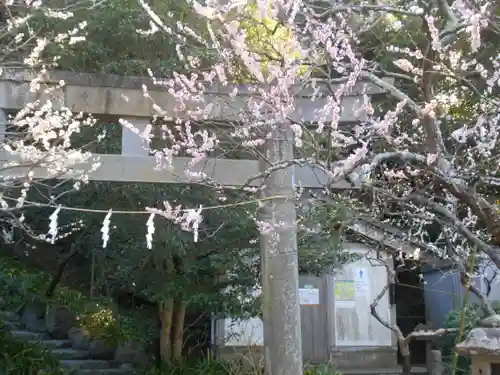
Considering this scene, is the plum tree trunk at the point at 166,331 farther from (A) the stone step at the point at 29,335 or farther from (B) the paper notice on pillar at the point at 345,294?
(B) the paper notice on pillar at the point at 345,294

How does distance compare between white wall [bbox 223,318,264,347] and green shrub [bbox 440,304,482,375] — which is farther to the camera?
white wall [bbox 223,318,264,347]

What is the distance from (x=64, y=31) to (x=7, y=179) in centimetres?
175

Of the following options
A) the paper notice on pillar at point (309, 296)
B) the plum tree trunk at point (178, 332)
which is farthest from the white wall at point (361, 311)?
the plum tree trunk at point (178, 332)

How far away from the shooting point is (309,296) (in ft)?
32.9

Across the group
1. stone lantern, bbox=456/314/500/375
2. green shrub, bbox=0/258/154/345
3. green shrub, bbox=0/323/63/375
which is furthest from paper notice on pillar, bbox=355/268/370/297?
stone lantern, bbox=456/314/500/375

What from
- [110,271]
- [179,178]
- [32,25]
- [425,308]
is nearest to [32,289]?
[110,271]

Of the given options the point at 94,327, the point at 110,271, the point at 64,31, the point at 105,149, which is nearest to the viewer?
the point at 64,31

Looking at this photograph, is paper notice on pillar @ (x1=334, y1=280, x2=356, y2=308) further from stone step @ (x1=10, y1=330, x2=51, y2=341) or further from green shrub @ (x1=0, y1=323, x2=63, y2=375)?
stone step @ (x1=10, y1=330, x2=51, y2=341)

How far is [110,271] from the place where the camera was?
8078 mm

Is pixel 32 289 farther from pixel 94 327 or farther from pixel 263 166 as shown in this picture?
pixel 263 166

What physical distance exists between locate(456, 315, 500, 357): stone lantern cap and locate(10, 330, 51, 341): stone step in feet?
22.6

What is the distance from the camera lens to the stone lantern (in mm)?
3785

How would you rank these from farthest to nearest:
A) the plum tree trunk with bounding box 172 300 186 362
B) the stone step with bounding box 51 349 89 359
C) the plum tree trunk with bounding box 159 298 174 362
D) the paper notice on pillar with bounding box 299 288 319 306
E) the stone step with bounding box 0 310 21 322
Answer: the paper notice on pillar with bounding box 299 288 319 306 → the stone step with bounding box 0 310 21 322 → the stone step with bounding box 51 349 89 359 → the plum tree trunk with bounding box 172 300 186 362 → the plum tree trunk with bounding box 159 298 174 362

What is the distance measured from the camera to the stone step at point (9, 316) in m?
9.54
